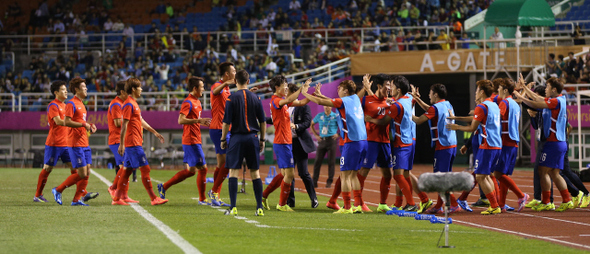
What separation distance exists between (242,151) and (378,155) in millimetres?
2416

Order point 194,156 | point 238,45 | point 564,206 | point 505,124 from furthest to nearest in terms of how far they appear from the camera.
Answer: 1. point 238,45
2. point 194,156
3. point 564,206
4. point 505,124

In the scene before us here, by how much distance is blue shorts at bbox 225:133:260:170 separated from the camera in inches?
425

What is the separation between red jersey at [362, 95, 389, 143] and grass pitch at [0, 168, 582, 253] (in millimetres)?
1232

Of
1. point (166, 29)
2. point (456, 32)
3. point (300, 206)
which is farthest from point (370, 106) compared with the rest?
point (166, 29)

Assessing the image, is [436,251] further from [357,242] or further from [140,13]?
[140,13]

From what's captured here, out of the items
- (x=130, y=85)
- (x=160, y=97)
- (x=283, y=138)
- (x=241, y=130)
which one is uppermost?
(x=160, y=97)

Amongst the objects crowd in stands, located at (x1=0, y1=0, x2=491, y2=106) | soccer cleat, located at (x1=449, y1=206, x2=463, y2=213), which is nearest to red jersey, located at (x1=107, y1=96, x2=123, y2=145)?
soccer cleat, located at (x1=449, y1=206, x2=463, y2=213)

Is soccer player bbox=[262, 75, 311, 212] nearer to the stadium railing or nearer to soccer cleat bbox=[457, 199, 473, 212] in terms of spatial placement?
soccer cleat bbox=[457, 199, 473, 212]

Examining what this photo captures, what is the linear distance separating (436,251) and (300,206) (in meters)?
5.64

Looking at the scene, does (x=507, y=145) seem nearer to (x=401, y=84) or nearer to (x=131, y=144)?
(x=401, y=84)

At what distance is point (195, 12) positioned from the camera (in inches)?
1698

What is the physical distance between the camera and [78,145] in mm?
13211

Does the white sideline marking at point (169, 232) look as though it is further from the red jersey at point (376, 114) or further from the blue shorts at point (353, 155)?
the red jersey at point (376, 114)

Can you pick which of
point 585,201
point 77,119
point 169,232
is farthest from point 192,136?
point 585,201
